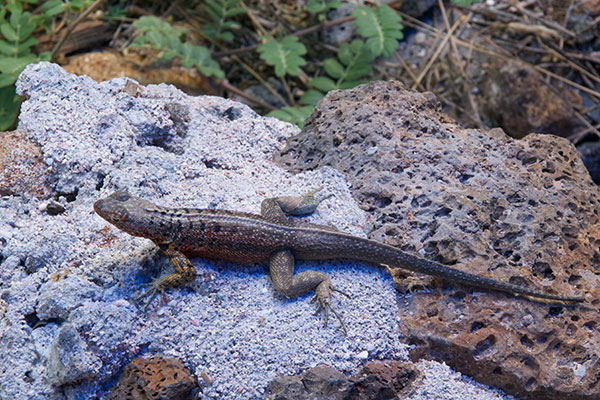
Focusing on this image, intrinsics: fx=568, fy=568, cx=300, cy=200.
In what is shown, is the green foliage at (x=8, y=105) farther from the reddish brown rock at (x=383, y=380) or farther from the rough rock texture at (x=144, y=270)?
the reddish brown rock at (x=383, y=380)

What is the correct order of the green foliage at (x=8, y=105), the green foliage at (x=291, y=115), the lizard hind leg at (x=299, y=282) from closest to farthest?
the lizard hind leg at (x=299, y=282) < the green foliage at (x=291, y=115) < the green foliage at (x=8, y=105)

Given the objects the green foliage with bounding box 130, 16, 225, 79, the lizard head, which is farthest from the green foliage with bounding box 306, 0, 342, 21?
the lizard head

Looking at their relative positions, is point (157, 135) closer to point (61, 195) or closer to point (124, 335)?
point (61, 195)

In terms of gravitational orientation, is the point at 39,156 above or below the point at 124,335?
above

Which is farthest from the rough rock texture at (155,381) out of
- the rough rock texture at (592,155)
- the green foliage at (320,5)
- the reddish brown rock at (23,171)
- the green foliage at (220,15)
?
the rough rock texture at (592,155)

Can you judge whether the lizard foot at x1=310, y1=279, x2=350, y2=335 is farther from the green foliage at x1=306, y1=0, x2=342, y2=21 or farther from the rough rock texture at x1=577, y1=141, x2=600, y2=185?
the rough rock texture at x1=577, y1=141, x2=600, y2=185

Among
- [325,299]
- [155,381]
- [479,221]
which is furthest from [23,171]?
[479,221]

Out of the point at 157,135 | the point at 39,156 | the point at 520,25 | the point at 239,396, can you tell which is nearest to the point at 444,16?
the point at 520,25
